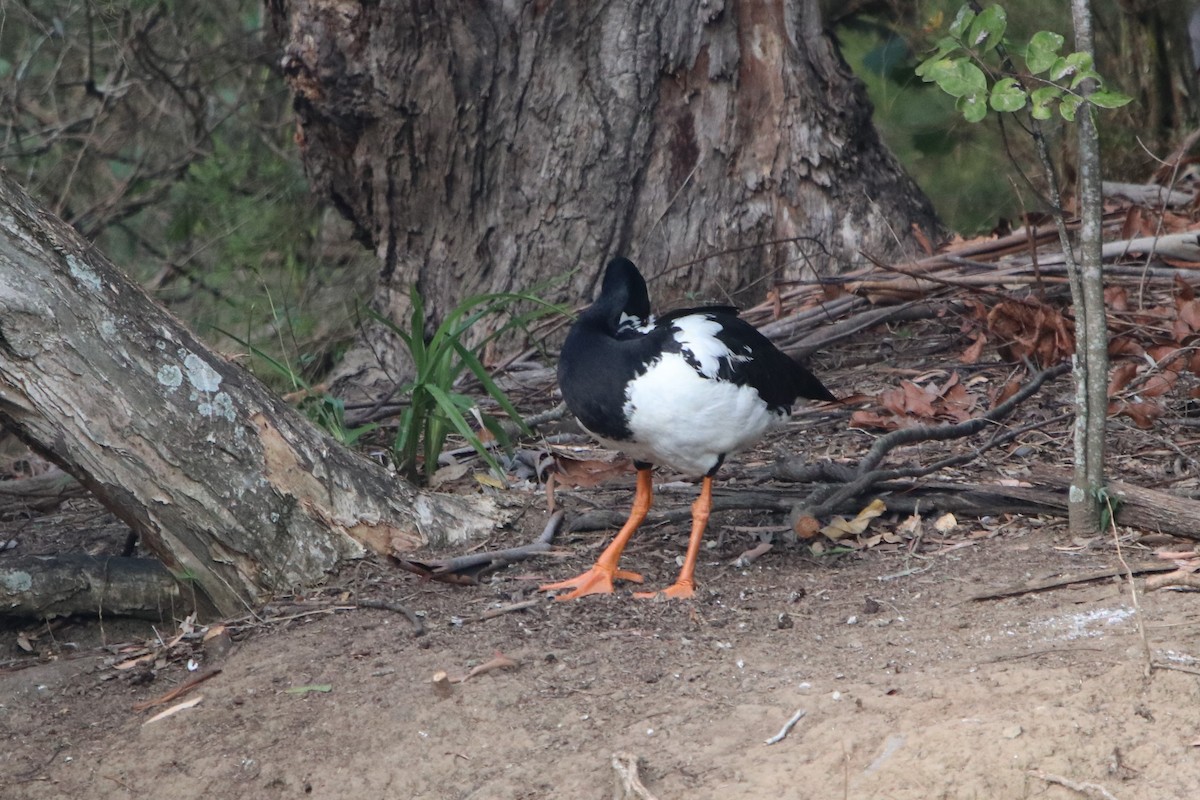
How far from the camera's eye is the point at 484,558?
4.34m

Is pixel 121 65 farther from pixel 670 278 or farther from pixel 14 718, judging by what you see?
pixel 14 718

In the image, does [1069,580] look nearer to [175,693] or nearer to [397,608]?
[397,608]

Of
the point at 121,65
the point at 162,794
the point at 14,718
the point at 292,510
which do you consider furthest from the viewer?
the point at 121,65

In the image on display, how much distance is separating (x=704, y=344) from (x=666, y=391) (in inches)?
10.7

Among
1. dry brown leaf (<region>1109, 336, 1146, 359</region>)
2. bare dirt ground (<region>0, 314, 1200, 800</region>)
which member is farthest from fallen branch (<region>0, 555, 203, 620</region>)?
dry brown leaf (<region>1109, 336, 1146, 359</region>)

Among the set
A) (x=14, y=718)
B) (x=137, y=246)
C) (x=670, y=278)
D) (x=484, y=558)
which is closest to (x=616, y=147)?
(x=670, y=278)

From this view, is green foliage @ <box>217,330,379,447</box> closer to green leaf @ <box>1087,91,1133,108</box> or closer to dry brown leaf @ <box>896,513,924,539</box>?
dry brown leaf @ <box>896,513,924,539</box>

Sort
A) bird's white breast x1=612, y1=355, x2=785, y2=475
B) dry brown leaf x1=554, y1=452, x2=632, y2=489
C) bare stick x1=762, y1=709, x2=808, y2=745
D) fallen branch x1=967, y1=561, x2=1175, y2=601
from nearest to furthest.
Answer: bare stick x1=762, y1=709, x2=808, y2=745, fallen branch x1=967, y1=561, x2=1175, y2=601, bird's white breast x1=612, y1=355, x2=785, y2=475, dry brown leaf x1=554, y1=452, x2=632, y2=489

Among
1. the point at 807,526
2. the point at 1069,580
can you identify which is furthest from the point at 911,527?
the point at 1069,580

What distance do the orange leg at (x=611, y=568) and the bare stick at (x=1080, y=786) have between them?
5.58 ft

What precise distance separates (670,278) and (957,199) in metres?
3.85

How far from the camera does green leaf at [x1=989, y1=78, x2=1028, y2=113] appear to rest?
10.1ft

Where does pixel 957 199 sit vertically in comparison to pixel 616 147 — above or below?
below

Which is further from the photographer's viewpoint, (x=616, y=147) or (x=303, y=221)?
(x=303, y=221)
